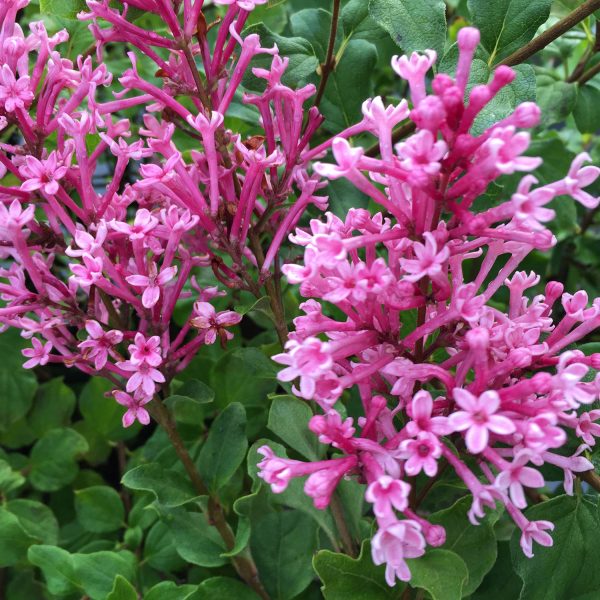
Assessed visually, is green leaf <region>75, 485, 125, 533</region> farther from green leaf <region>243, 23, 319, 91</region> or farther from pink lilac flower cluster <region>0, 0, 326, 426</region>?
green leaf <region>243, 23, 319, 91</region>

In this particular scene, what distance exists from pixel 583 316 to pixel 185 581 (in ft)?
1.97

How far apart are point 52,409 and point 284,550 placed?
42 centimetres

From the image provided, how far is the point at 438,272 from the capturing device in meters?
0.45

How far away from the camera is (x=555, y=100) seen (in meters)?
0.86


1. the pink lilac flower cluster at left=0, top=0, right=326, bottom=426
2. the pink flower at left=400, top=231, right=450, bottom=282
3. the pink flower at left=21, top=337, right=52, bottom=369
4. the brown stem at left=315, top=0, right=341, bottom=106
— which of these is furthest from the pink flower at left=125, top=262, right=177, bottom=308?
the brown stem at left=315, top=0, right=341, bottom=106

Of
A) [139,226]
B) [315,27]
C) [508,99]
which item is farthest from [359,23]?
[139,226]

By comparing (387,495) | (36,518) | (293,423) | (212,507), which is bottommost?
(36,518)

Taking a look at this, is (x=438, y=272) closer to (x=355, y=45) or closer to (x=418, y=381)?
(x=418, y=381)

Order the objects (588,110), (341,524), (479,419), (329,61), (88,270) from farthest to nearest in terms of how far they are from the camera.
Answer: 1. (588,110)
2. (329,61)
3. (341,524)
4. (88,270)
5. (479,419)

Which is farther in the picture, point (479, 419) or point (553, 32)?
point (553, 32)

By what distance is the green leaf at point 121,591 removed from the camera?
0.64m

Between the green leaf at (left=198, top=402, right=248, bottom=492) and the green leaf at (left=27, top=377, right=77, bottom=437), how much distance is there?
1.09 feet

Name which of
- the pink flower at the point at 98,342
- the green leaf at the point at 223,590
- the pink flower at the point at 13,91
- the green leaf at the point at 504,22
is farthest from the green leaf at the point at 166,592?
the green leaf at the point at 504,22

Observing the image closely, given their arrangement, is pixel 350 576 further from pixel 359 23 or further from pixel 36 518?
pixel 359 23
